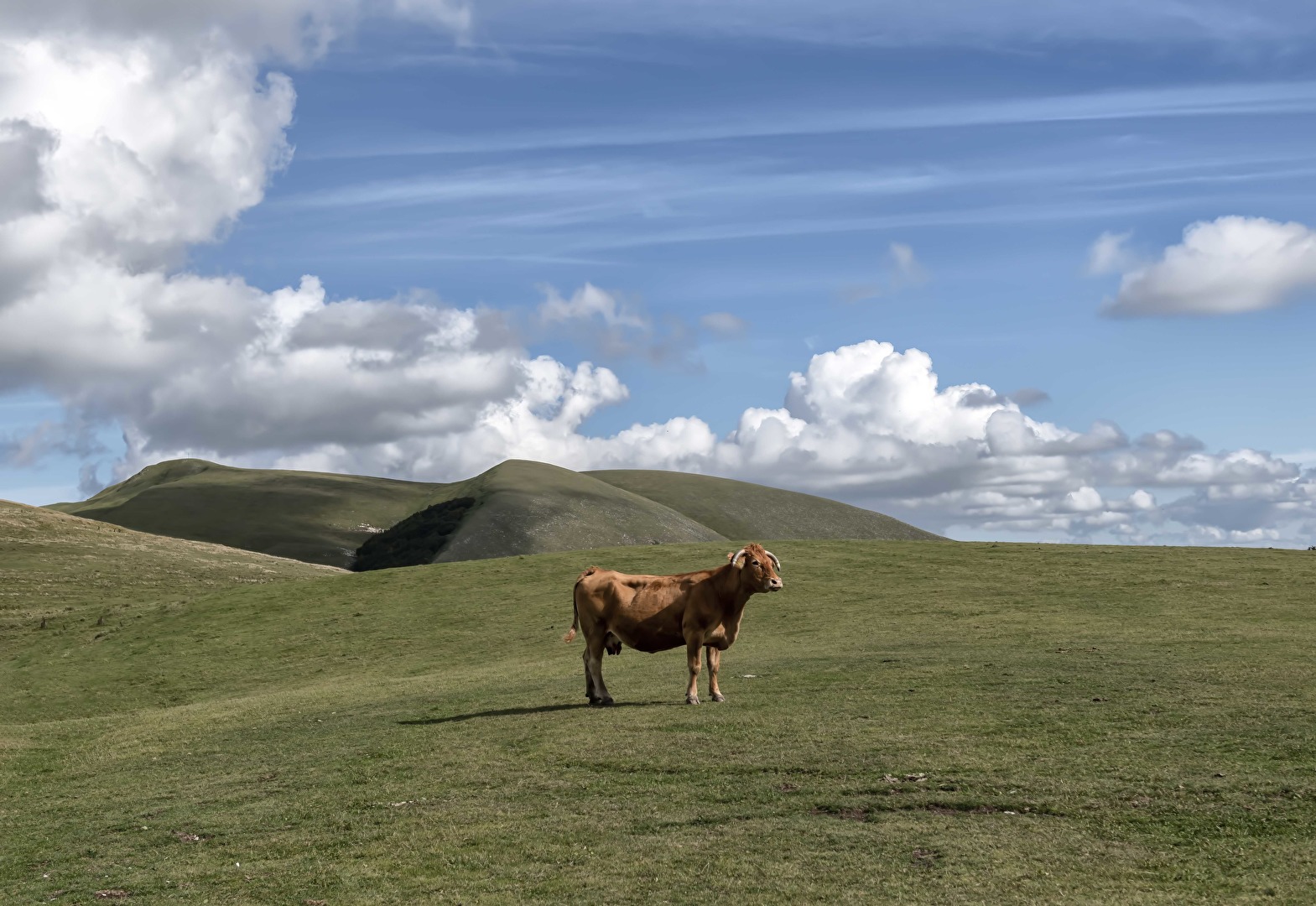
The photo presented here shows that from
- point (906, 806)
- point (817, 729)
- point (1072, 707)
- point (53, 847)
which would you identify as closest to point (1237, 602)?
point (1072, 707)

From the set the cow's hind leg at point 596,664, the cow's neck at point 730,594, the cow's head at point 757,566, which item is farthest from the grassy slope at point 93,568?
the cow's head at point 757,566

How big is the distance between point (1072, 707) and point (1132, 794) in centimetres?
564

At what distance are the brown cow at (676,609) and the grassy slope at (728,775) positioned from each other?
108 cm

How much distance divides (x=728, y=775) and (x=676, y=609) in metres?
6.25

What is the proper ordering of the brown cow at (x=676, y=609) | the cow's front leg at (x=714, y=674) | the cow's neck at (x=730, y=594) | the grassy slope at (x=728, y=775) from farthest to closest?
the cow's front leg at (x=714, y=674) < the cow's neck at (x=730, y=594) < the brown cow at (x=676, y=609) < the grassy slope at (x=728, y=775)

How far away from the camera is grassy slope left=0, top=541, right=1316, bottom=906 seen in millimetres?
10609

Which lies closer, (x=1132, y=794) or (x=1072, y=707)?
(x=1132, y=794)

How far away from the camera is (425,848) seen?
39.3 feet

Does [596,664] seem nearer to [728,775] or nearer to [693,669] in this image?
[693,669]

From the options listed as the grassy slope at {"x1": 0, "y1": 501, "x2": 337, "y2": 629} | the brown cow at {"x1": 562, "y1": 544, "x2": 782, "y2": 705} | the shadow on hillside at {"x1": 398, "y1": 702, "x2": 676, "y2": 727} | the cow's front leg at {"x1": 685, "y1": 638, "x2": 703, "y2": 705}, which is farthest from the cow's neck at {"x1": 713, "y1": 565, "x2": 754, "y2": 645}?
the grassy slope at {"x1": 0, "y1": 501, "x2": 337, "y2": 629}

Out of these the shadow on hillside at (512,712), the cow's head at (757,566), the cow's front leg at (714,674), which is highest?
the cow's head at (757,566)

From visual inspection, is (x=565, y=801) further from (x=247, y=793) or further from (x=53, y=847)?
(x=53, y=847)

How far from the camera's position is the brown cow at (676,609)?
65.9ft

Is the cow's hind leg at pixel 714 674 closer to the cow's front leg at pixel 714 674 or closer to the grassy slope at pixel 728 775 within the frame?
the cow's front leg at pixel 714 674
